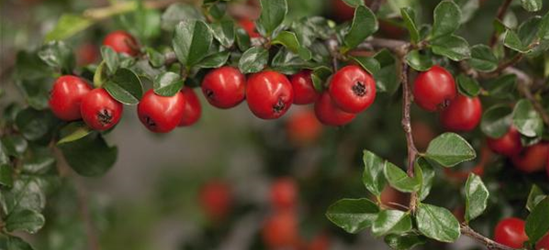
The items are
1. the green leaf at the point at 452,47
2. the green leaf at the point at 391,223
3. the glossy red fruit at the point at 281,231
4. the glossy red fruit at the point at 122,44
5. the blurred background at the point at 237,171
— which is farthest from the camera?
the glossy red fruit at the point at 281,231

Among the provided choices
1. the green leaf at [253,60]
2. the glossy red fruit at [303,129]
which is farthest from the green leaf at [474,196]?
the glossy red fruit at [303,129]

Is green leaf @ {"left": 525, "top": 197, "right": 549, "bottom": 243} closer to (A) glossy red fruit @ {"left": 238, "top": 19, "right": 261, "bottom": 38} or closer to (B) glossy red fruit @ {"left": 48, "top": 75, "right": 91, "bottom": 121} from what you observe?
(A) glossy red fruit @ {"left": 238, "top": 19, "right": 261, "bottom": 38}

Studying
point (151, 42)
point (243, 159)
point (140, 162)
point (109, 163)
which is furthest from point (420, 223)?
point (140, 162)

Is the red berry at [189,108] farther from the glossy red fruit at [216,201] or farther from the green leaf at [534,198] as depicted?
the glossy red fruit at [216,201]

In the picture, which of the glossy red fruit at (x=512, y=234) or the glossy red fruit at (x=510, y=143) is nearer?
the glossy red fruit at (x=512, y=234)

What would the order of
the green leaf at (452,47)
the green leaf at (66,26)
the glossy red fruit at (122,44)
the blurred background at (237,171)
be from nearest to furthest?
the green leaf at (452,47) → the glossy red fruit at (122,44) → the green leaf at (66,26) → the blurred background at (237,171)

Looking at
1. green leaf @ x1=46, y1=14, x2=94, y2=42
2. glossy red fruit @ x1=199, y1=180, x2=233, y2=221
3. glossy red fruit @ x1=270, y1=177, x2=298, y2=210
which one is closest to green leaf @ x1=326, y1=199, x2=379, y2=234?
green leaf @ x1=46, y1=14, x2=94, y2=42

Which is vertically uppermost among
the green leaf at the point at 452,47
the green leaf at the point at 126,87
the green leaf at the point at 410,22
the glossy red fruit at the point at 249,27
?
the green leaf at the point at 410,22
